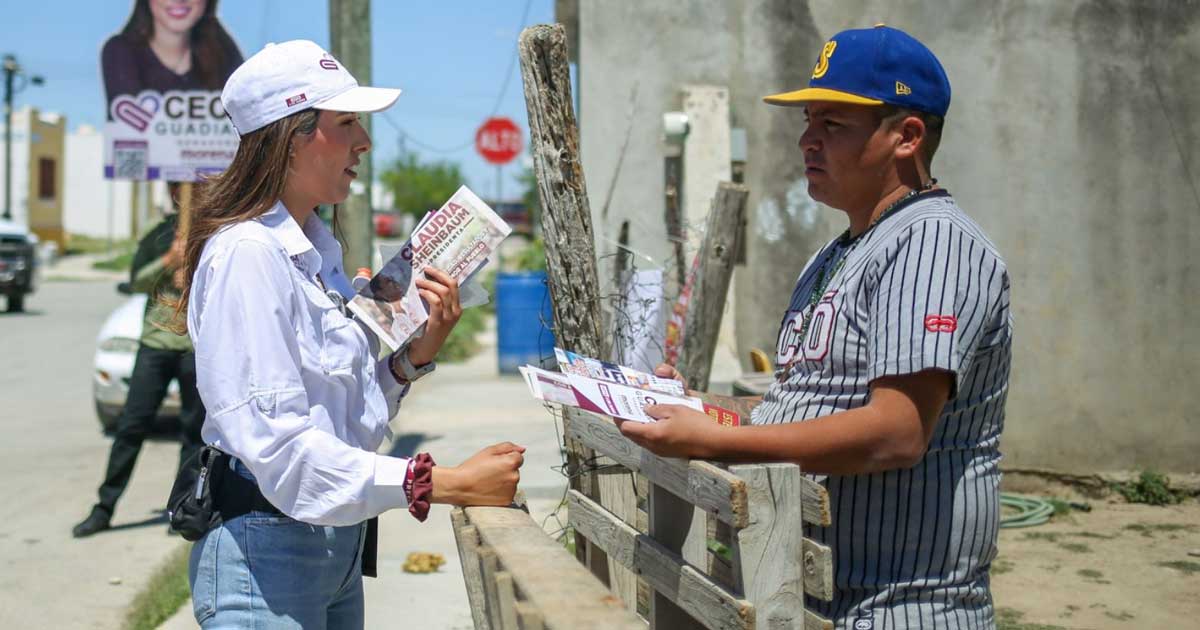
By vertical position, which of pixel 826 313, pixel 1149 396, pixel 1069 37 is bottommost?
pixel 1149 396

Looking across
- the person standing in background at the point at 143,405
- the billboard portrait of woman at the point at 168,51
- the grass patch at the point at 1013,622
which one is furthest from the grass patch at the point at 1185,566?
the billboard portrait of woman at the point at 168,51

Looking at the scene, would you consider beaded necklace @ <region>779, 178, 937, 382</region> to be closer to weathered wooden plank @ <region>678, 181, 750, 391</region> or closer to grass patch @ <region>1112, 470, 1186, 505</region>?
weathered wooden plank @ <region>678, 181, 750, 391</region>

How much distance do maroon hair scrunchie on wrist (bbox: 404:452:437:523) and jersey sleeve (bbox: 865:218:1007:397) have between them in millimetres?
846

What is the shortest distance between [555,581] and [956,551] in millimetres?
756

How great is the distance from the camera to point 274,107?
2.42m

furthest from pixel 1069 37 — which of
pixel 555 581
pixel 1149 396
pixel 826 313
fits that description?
pixel 555 581

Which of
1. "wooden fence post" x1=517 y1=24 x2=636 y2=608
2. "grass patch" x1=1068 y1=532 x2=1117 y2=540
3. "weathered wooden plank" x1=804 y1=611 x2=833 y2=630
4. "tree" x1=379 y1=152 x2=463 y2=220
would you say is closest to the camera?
"weathered wooden plank" x1=804 y1=611 x2=833 y2=630

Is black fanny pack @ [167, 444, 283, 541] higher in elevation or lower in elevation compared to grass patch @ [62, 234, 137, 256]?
higher

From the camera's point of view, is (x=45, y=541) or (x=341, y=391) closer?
(x=341, y=391)

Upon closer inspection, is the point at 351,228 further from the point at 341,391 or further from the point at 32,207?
the point at 32,207

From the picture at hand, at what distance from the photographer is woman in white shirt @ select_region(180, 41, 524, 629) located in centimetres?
222

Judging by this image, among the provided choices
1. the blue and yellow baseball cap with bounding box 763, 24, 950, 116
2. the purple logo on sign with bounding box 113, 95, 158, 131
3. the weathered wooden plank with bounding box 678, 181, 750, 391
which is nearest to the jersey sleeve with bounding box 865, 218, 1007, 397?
the blue and yellow baseball cap with bounding box 763, 24, 950, 116

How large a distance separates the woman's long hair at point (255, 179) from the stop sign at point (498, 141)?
18557 millimetres

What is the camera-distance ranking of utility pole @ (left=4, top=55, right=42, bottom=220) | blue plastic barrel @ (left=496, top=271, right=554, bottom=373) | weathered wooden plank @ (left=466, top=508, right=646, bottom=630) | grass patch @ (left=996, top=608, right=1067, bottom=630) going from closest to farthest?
weathered wooden plank @ (left=466, top=508, right=646, bottom=630)
grass patch @ (left=996, top=608, right=1067, bottom=630)
blue plastic barrel @ (left=496, top=271, right=554, bottom=373)
utility pole @ (left=4, top=55, right=42, bottom=220)
